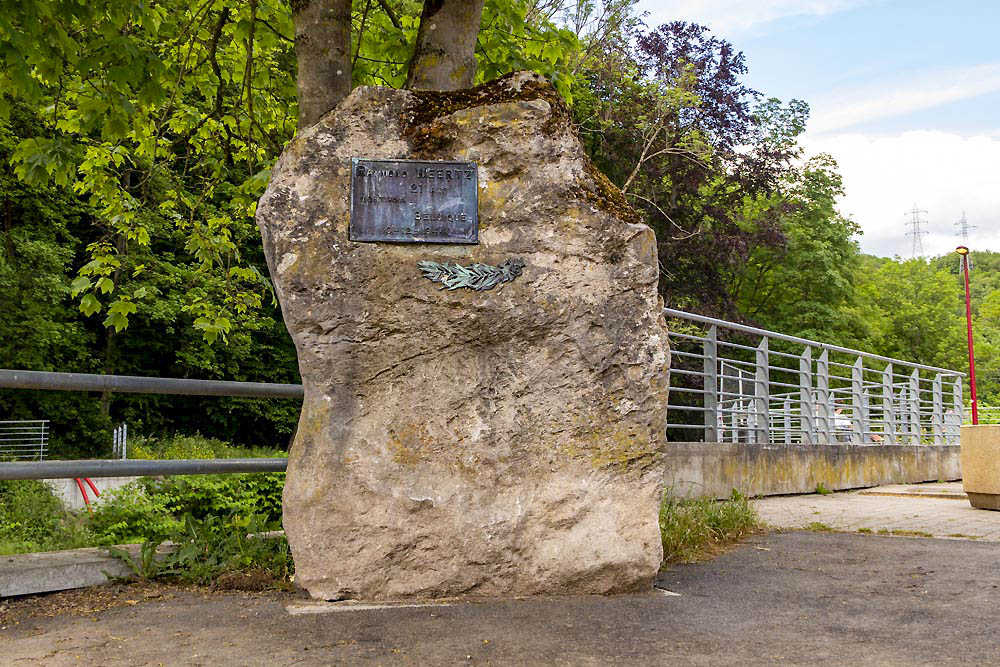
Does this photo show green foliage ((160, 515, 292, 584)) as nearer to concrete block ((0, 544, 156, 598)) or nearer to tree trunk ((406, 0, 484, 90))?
concrete block ((0, 544, 156, 598))

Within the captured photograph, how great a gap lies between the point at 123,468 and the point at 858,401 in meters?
10.6

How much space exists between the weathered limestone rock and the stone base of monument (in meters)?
5.80

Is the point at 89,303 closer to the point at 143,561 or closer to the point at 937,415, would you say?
the point at 143,561

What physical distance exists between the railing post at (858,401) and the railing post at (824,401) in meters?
0.78

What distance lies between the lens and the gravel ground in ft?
11.5

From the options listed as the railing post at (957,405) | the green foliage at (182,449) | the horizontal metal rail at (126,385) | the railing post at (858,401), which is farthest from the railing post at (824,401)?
the green foliage at (182,449)

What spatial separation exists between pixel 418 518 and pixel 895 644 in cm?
221

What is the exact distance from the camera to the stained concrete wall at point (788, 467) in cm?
Result: 849

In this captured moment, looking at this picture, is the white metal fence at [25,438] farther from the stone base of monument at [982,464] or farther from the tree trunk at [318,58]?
the stone base of monument at [982,464]

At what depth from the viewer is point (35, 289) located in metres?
22.3

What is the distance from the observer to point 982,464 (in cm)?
923

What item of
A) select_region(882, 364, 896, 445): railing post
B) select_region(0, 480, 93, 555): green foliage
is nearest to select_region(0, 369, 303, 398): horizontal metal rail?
select_region(0, 480, 93, 555): green foliage

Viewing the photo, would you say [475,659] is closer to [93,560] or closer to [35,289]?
[93,560]

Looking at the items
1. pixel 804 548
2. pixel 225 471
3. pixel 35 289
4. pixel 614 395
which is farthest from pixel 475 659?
pixel 35 289
